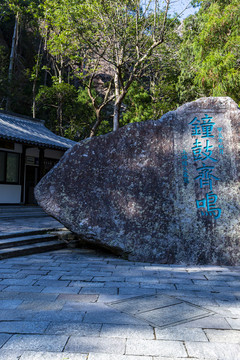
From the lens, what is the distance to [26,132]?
47.1ft

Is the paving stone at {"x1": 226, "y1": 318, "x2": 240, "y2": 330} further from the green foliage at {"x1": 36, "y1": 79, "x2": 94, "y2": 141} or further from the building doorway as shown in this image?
the green foliage at {"x1": 36, "y1": 79, "x2": 94, "y2": 141}

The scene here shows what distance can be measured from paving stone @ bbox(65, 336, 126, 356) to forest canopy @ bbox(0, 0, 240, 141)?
11314 millimetres

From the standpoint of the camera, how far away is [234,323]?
2771mm

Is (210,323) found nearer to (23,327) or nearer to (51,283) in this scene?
(23,327)

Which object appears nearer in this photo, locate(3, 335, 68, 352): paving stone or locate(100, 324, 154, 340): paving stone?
locate(3, 335, 68, 352): paving stone

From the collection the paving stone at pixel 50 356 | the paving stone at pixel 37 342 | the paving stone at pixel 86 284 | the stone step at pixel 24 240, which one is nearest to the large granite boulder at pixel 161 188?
the stone step at pixel 24 240

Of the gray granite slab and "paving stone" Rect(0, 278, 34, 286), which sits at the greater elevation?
the gray granite slab

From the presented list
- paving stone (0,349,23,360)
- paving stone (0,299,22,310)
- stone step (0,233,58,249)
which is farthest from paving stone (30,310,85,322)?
stone step (0,233,58,249)

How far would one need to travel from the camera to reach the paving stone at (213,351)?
7.12 feet

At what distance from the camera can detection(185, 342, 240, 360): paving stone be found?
2170 millimetres

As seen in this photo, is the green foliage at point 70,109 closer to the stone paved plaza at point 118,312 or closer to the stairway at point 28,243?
the stairway at point 28,243

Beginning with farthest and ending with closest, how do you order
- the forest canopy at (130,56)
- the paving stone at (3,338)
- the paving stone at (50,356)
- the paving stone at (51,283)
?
the forest canopy at (130,56) < the paving stone at (51,283) < the paving stone at (3,338) < the paving stone at (50,356)

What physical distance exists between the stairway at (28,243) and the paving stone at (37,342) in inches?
130

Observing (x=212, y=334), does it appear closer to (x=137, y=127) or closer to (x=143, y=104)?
(x=137, y=127)
